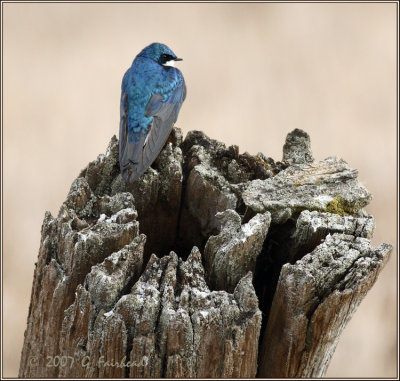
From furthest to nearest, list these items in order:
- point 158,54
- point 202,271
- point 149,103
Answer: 1. point 158,54
2. point 149,103
3. point 202,271

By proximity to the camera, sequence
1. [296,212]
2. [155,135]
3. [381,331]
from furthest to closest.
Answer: [381,331]
[155,135]
[296,212]

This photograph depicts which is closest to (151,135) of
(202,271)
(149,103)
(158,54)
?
(149,103)

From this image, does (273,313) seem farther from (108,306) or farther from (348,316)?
(108,306)

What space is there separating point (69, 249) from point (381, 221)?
121 inches

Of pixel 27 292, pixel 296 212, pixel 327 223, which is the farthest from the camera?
pixel 27 292

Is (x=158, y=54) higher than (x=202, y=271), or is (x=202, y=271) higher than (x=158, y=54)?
(x=158, y=54)

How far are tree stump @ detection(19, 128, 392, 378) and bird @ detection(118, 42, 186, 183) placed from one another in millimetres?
359

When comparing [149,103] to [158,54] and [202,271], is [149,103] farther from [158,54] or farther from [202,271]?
[202,271]

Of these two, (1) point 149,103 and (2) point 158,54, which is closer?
A: (1) point 149,103

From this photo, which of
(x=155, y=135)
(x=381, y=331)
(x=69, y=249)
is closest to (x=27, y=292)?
(x=155, y=135)

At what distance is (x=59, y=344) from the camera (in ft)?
7.16

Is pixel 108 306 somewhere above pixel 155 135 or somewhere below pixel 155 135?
below

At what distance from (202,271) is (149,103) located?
2.03m

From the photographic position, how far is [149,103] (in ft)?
13.1
